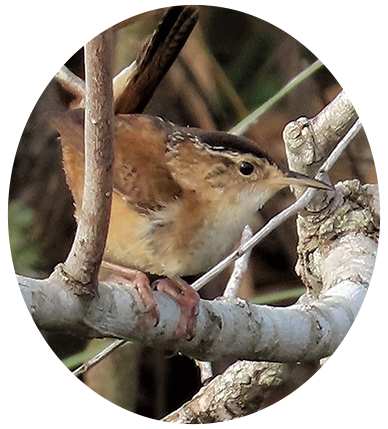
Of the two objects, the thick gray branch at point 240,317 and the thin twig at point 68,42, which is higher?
the thin twig at point 68,42

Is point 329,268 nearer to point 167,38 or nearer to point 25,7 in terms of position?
point 167,38

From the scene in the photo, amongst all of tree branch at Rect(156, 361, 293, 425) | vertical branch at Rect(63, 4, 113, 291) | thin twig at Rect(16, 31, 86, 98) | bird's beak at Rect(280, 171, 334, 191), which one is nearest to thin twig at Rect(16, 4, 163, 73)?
thin twig at Rect(16, 31, 86, 98)

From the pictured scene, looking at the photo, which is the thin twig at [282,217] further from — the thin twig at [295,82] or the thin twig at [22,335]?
the thin twig at [22,335]

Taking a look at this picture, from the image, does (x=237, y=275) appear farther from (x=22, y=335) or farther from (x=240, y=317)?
(x=22, y=335)

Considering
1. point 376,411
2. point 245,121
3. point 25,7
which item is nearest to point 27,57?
point 25,7

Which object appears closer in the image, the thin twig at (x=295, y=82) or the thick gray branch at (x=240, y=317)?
the thick gray branch at (x=240, y=317)

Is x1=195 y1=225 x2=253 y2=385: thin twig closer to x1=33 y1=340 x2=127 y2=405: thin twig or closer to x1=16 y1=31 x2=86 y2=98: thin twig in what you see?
x1=33 y1=340 x2=127 y2=405: thin twig

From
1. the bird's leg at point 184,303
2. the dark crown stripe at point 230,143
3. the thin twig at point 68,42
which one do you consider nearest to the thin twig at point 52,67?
the thin twig at point 68,42
